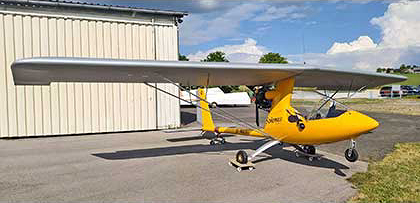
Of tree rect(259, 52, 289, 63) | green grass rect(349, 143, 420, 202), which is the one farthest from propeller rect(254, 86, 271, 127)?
tree rect(259, 52, 289, 63)

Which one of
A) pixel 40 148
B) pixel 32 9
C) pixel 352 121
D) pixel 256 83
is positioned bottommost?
pixel 40 148

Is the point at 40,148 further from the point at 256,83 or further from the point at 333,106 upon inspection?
the point at 333,106

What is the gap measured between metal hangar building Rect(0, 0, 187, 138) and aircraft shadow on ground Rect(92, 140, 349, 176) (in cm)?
492

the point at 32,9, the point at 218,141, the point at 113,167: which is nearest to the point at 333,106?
the point at 218,141

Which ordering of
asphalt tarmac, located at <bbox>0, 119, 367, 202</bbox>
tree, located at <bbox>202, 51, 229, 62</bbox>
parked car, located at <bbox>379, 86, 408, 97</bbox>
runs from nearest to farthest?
asphalt tarmac, located at <bbox>0, 119, 367, 202</bbox>
parked car, located at <bbox>379, 86, 408, 97</bbox>
tree, located at <bbox>202, 51, 229, 62</bbox>

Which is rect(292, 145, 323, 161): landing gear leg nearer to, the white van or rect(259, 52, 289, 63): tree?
the white van

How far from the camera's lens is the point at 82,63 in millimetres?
5066

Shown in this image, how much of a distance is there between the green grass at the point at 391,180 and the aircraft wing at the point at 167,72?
205 centimetres

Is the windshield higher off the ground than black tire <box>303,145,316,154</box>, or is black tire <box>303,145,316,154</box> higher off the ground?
the windshield

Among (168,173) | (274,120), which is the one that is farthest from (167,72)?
(274,120)

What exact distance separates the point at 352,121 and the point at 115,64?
14.7 feet

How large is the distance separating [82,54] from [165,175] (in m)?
8.75

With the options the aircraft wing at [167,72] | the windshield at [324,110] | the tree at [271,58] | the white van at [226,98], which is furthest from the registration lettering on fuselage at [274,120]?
the tree at [271,58]

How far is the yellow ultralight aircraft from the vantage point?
17.6ft
